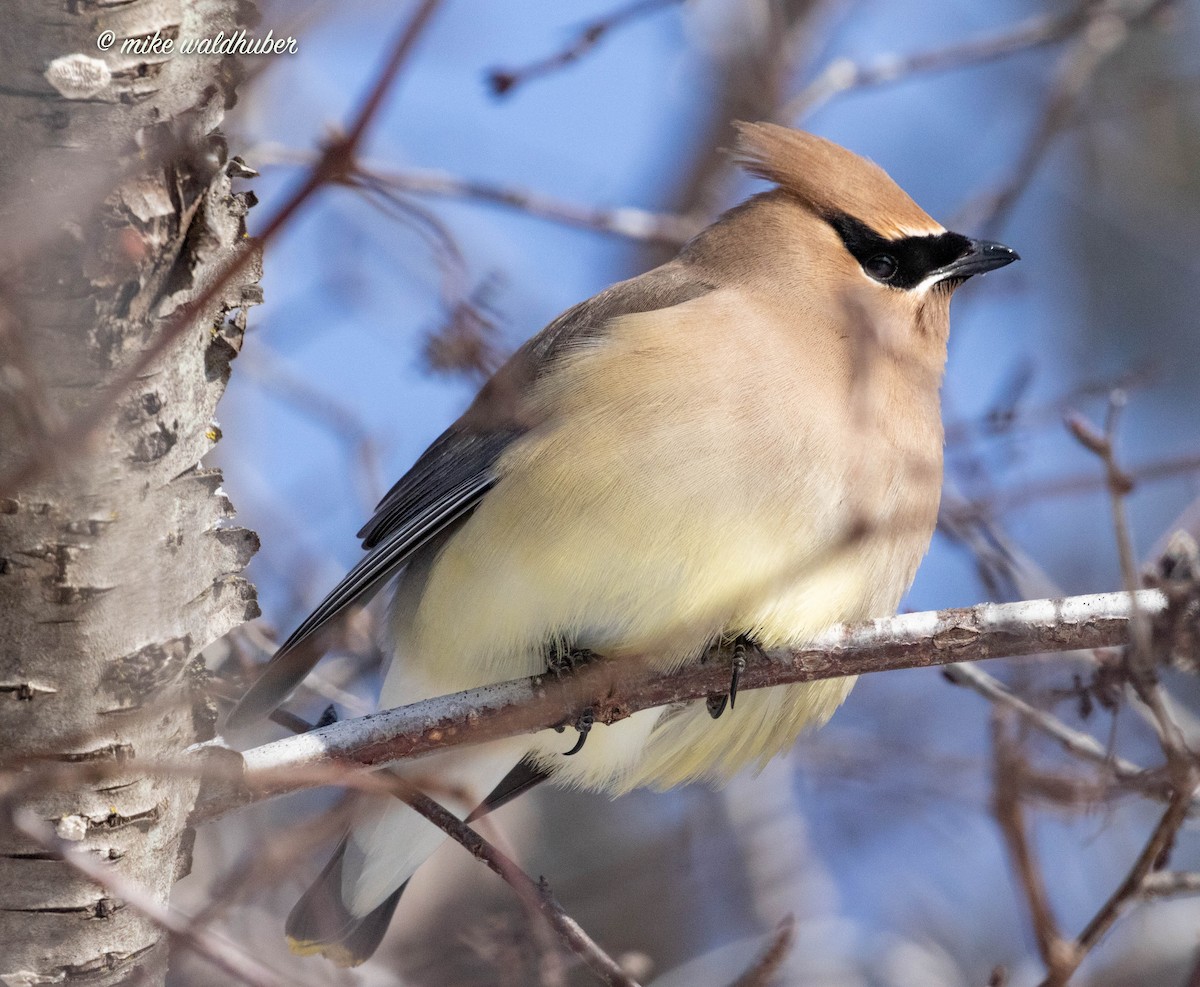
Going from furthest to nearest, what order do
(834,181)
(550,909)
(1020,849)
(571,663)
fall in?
(834,181), (571,663), (550,909), (1020,849)

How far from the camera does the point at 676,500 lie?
3.61m

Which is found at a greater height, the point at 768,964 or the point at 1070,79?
the point at 1070,79

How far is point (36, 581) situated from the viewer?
7.47ft

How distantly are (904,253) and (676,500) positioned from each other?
1488 mm

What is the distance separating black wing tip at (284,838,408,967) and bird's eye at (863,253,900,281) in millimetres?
2418

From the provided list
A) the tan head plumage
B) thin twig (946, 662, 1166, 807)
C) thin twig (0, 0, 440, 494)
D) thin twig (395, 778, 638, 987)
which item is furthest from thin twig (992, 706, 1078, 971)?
the tan head plumage

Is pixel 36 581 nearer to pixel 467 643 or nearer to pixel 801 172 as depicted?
pixel 467 643

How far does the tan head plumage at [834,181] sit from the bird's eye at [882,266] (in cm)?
7

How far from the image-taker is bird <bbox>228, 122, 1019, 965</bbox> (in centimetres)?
364

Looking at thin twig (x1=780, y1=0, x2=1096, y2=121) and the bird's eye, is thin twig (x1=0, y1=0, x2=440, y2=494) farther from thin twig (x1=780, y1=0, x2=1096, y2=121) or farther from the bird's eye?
thin twig (x1=780, y1=0, x2=1096, y2=121)

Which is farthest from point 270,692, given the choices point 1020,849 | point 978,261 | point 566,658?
point 978,261

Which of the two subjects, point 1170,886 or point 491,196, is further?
point 491,196

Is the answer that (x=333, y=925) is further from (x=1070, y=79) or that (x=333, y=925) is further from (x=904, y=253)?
(x=1070, y=79)

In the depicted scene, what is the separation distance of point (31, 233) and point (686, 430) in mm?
1983
